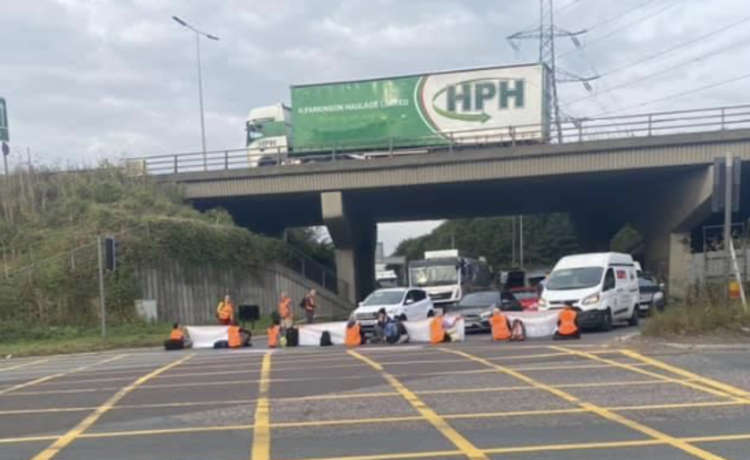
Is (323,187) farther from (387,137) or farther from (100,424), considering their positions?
(100,424)

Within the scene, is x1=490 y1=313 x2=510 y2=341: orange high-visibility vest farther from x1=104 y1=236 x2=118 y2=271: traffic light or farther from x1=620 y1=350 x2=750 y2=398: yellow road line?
x1=104 y1=236 x2=118 y2=271: traffic light

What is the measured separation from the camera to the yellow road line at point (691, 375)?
10793mm

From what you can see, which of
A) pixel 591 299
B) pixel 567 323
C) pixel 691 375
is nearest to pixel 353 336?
pixel 567 323

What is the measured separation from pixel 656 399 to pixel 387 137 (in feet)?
98.3

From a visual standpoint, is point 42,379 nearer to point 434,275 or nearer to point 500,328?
point 500,328

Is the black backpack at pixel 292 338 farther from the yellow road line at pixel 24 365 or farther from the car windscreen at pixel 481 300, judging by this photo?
the yellow road line at pixel 24 365

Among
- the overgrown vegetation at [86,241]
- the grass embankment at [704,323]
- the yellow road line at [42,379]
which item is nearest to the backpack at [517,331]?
the grass embankment at [704,323]

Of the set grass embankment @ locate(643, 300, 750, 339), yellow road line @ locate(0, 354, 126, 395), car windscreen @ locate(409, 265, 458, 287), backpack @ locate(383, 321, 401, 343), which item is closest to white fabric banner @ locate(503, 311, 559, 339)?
backpack @ locate(383, 321, 401, 343)

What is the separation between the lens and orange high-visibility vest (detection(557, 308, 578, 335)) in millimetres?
20484

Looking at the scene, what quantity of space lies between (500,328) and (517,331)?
494 mm

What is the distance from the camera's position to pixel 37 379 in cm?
1653

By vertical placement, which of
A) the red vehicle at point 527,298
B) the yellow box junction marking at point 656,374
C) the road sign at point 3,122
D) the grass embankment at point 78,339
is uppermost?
the road sign at point 3,122

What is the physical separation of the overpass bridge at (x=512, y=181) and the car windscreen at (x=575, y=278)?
11181 mm

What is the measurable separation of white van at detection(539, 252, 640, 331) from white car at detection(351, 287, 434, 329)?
486 centimetres
